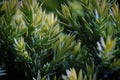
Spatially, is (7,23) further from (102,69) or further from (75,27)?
(102,69)

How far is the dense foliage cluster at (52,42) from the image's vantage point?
3.22ft

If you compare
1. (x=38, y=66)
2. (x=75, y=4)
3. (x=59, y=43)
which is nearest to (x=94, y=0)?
(x=59, y=43)

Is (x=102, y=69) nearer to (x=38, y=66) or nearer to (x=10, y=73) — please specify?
(x=38, y=66)

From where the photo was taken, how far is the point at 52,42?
1.05 metres

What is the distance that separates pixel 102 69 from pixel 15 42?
1.12 ft

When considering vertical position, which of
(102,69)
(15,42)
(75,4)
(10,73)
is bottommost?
(102,69)

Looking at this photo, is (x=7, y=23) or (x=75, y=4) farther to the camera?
(x=75, y=4)

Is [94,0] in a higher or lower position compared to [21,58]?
higher

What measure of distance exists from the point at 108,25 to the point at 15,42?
359mm

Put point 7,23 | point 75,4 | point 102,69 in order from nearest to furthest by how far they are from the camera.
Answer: point 102,69 → point 7,23 → point 75,4

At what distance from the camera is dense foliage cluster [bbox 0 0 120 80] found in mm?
983

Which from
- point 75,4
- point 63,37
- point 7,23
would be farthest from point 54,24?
point 75,4

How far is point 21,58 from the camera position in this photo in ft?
3.31

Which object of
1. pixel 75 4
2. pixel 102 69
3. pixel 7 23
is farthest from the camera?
pixel 75 4
